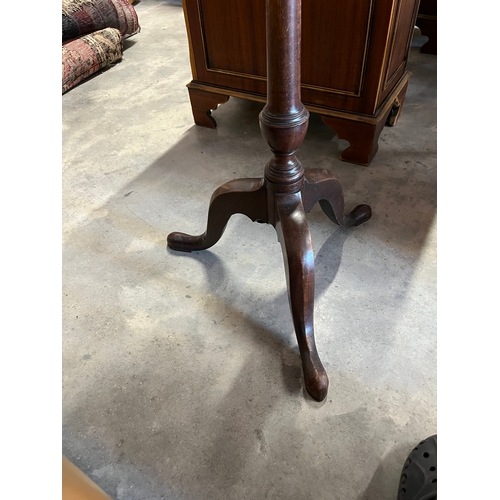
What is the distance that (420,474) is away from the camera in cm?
65

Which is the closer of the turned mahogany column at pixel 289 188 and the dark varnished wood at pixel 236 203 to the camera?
the turned mahogany column at pixel 289 188

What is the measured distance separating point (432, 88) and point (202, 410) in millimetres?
1680

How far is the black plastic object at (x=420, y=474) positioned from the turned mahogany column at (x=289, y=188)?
0.19 metres

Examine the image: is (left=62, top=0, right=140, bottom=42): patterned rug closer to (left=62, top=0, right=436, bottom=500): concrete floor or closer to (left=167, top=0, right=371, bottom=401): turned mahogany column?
(left=62, top=0, right=436, bottom=500): concrete floor

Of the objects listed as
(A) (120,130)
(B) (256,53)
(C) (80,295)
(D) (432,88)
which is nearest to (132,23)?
(A) (120,130)

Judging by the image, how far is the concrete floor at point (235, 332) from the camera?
75 centimetres

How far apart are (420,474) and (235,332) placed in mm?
446

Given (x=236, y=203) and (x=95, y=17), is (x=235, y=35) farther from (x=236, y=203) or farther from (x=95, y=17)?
(x=95, y=17)

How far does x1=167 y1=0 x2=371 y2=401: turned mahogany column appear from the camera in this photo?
2.33 ft

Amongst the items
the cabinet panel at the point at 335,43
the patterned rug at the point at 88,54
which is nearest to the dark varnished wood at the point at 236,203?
the cabinet panel at the point at 335,43

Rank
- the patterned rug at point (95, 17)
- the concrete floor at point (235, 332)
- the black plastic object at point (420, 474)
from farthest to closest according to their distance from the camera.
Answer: the patterned rug at point (95, 17) < the concrete floor at point (235, 332) < the black plastic object at point (420, 474)

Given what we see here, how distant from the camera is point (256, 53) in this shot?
52.5 inches

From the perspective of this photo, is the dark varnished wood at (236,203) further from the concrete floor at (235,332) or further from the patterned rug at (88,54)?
the patterned rug at (88,54)

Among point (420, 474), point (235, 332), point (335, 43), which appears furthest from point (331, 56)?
point (420, 474)
